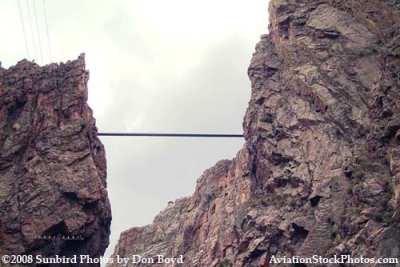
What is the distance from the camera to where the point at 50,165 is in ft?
262

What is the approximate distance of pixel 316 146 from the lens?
8488 centimetres

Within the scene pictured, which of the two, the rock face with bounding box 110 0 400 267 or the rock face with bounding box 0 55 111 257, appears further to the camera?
the rock face with bounding box 0 55 111 257

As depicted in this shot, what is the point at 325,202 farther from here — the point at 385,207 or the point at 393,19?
the point at 393,19

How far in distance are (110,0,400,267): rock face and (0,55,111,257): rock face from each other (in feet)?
58.8

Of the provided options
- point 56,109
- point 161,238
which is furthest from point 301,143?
point 161,238

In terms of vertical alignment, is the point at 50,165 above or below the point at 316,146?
below

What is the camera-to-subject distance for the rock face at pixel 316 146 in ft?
236

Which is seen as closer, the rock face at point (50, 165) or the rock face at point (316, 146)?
the rock face at point (316, 146)

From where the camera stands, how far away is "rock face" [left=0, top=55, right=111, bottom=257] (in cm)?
7581

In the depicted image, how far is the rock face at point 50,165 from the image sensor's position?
249 feet

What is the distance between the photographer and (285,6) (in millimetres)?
101562

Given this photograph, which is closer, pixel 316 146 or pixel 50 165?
pixel 50 165

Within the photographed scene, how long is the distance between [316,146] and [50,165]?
28.4m

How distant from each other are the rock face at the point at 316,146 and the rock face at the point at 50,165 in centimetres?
1791
